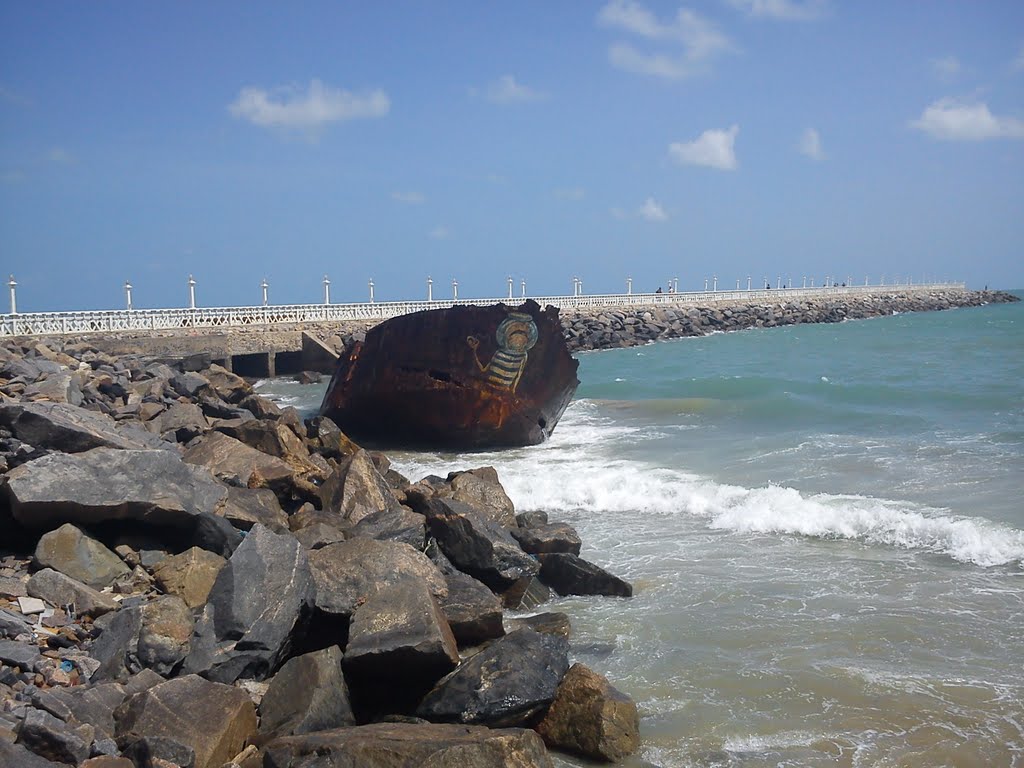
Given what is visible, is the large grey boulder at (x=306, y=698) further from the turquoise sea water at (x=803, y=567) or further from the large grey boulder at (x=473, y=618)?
the turquoise sea water at (x=803, y=567)

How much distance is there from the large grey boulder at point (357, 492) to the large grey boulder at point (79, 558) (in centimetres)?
233

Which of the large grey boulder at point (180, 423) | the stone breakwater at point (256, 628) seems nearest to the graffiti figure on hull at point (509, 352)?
the large grey boulder at point (180, 423)

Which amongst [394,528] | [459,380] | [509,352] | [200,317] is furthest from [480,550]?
[200,317]

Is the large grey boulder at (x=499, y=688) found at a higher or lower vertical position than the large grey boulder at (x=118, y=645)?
lower

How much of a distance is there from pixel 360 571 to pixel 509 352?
899cm

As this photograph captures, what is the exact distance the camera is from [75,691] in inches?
157

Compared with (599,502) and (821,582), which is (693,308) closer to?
(599,502)

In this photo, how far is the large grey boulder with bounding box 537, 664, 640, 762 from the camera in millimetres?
4453

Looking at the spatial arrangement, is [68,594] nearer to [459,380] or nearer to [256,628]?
[256,628]

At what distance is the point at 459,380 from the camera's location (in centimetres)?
1416

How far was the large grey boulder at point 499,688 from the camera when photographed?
14.8 ft

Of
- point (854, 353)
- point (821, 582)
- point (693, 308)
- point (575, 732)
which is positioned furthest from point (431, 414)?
point (693, 308)

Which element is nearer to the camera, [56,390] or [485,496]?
[485,496]

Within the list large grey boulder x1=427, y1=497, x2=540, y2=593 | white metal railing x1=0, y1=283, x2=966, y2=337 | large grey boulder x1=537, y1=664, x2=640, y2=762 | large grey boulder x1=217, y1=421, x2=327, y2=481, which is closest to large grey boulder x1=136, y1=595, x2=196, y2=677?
large grey boulder x1=537, y1=664, x2=640, y2=762
